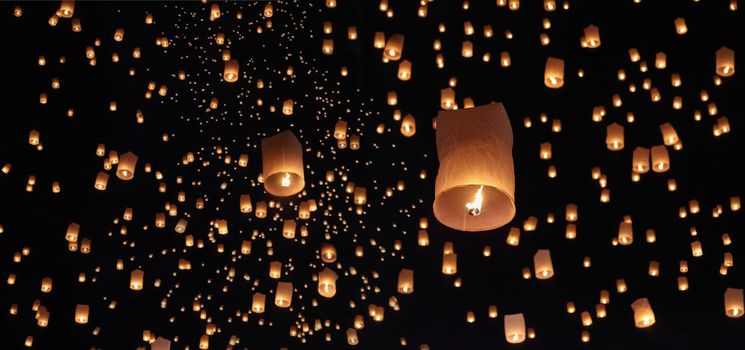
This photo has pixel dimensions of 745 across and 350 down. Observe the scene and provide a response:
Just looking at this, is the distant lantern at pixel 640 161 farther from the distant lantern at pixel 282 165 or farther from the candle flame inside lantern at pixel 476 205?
the candle flame inside lantern at pixel 476 205

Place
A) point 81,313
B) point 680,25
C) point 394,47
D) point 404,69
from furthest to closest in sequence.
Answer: point 81,313 → point 680,25 → point 404,69 → point 394,47

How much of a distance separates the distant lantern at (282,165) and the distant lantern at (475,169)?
1447 mm

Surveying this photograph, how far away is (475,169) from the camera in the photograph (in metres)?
3.13

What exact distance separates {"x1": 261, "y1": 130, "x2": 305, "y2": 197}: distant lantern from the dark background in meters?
4.37

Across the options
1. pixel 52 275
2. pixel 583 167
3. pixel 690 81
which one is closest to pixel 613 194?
pixel 583 167

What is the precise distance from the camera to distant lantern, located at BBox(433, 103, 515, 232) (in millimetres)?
3145

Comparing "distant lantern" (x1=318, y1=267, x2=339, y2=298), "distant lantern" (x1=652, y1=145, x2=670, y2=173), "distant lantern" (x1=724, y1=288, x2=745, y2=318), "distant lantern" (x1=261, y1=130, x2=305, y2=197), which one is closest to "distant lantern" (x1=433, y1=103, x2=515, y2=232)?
"distant lantern" (x1=261, y1=130, x2=305, y2=197)

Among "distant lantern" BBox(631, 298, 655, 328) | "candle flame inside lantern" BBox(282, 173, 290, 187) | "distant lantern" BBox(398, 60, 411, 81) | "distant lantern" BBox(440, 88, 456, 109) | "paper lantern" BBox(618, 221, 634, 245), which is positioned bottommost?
"candle flame inside lantern" BBox(282, 173, 290, 187)

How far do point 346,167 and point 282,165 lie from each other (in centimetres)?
488

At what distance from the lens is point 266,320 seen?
31.5 feet

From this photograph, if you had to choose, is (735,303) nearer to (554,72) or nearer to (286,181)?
(554,72)

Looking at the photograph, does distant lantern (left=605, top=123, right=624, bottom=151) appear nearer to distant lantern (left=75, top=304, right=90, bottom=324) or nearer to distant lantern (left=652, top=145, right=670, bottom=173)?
distant lantern (left=652, top=145, right=670, bottom=173)

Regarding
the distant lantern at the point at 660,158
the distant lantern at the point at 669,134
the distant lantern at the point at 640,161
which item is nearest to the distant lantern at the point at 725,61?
the distant lantern at the point at 669,134

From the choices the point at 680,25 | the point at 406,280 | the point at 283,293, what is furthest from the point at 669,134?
the point at 283,293
